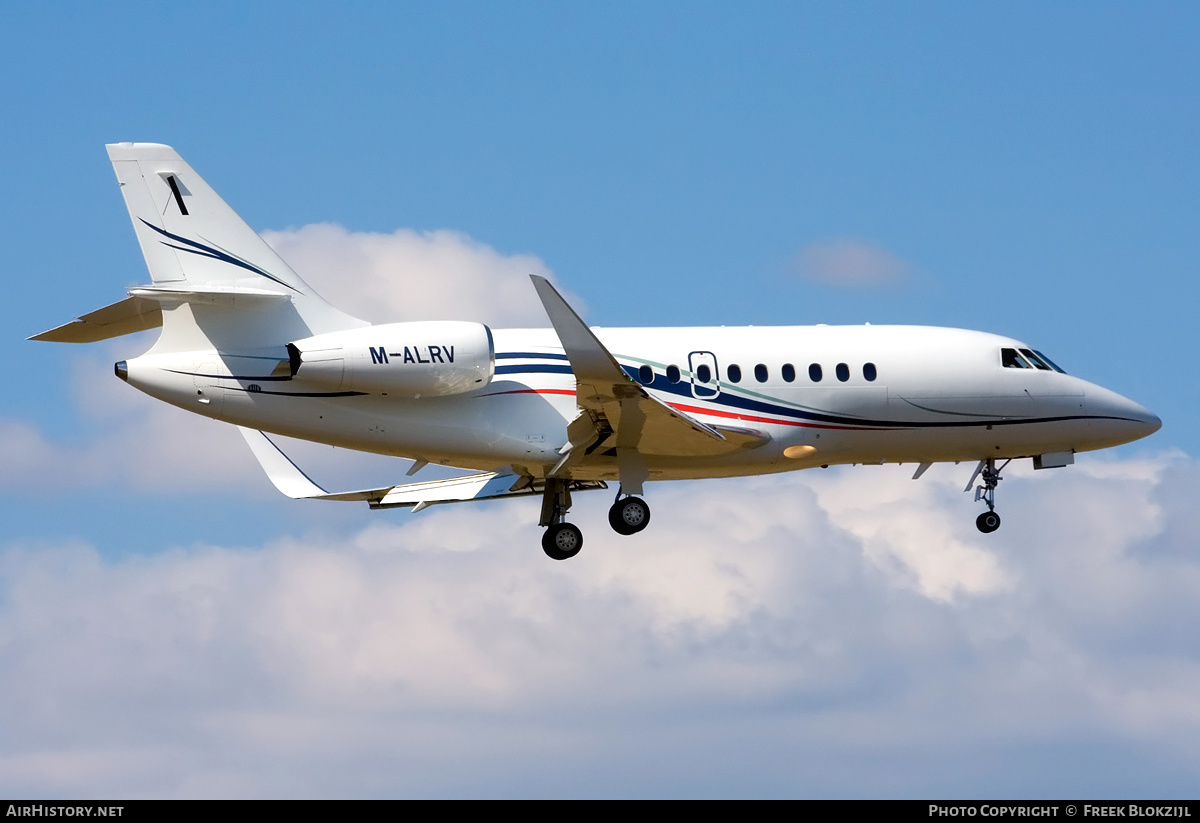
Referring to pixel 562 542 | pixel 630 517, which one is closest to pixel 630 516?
pixel 630 517

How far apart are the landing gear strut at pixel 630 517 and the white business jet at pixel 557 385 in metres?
0.03

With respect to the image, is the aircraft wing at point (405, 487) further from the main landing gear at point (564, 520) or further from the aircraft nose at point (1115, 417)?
the aircraft nose at point (1115, 417)

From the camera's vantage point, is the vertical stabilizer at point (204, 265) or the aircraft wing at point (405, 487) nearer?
the vertical stabilizer at point (204, 265)

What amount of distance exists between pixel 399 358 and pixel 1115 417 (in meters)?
14.2

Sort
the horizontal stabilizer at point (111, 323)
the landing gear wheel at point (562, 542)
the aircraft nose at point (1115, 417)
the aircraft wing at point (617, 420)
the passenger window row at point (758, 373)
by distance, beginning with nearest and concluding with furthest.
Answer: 1. the aircraft wing at point (617, 420)
2. the horizontal stabilizer at point (111, 323)
3. the passenger window row at point (758, 373)
4. the landing gear wheel at point (562, 542)
5. the aircraft nose at point (1115, 417)

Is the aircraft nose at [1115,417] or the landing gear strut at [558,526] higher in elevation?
the aircraft nose at [1115,417]

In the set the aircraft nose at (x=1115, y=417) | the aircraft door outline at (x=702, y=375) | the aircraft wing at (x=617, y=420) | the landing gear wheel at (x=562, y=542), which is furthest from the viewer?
the aircraft nose at (x=1115, y=417)

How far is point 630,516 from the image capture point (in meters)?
29.6

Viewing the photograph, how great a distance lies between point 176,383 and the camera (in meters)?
27.3

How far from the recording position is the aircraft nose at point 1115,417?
106 feet

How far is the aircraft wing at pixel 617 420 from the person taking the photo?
25984mm

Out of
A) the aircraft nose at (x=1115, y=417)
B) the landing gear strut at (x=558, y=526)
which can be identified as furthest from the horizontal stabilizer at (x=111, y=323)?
the aircraft nose at (x=1115, y=417)

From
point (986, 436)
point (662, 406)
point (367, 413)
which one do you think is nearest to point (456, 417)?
point (367, 413)

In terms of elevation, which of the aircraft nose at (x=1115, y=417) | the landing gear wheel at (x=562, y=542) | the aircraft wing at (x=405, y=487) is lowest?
the landing gear wheel at (x=562, y=542)
